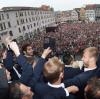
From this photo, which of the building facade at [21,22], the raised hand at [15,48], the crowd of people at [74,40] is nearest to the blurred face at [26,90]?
the raised hand at [15,48]

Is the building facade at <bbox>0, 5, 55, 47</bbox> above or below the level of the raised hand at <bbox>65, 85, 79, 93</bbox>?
below

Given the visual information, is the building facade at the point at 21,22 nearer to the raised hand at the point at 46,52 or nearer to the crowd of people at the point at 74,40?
the crowd of people at the point at 74,40

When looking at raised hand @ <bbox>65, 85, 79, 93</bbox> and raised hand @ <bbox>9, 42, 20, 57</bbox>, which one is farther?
raised hand @ <bbox>9, 42, 20, 57</bbox>

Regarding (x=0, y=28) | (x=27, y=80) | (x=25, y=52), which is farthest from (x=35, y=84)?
(x=0, y=28)

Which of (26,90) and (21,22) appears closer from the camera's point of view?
(26,90)

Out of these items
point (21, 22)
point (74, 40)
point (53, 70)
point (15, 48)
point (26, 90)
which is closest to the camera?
point (53, 70)

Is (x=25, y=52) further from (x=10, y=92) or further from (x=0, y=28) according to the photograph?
(x=0, y=28)

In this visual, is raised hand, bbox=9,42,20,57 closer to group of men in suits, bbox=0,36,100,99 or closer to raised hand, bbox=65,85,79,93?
group of men in suits, bbox=0,36,100,99

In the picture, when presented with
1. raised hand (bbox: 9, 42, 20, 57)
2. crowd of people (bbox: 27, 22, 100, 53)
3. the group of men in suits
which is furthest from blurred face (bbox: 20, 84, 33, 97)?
crowd of people (bbox: 27, 22, 100, 53)

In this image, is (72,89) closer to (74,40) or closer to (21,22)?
(74,40)

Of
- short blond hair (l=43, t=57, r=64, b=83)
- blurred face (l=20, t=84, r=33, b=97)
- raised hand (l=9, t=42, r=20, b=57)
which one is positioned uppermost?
raised hand (l=9, t=42, r=20, b=57)

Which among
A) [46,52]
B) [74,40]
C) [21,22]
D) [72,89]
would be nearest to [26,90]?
[72,89]

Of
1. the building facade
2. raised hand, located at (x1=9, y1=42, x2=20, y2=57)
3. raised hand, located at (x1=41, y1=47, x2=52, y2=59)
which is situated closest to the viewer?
raised hand, located at (x1=9, y1=42, x2=20, y2=57)

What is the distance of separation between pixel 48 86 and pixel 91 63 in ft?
2.69
